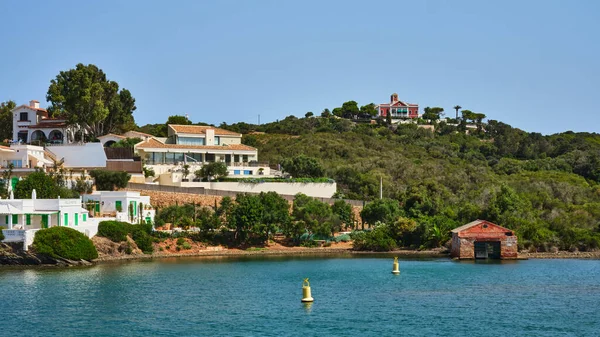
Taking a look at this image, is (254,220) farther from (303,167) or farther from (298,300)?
(298,300)

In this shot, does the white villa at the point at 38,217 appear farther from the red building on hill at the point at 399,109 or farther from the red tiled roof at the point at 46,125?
Result: the red building on hill at the point at 399,109

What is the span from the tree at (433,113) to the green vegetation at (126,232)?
311ft

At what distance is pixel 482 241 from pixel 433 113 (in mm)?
94230

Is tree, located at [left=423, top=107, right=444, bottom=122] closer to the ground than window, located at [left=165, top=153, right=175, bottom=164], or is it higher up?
higher up

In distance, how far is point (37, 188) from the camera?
200 feet

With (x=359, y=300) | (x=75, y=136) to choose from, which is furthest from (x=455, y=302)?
(x=75, y=136)

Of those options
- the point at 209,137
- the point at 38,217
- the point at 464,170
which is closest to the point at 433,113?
the point at 464,170

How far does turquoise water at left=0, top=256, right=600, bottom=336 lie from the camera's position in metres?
33.4

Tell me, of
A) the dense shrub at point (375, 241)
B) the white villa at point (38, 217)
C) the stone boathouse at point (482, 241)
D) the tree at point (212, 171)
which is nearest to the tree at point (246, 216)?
the dense shrub at point (375, 241)

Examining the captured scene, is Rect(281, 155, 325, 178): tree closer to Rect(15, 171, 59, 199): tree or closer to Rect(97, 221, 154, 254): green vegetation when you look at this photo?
Rect(97, 221, 154, 254): green vegetation

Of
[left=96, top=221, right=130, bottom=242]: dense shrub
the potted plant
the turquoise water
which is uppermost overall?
the potted plant

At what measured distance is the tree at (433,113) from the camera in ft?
492

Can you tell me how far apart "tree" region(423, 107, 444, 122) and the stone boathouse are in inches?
3524

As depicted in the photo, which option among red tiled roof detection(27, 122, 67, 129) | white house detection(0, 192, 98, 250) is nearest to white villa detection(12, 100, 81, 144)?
red tiled roof detection(27, 122, 67, 129)
